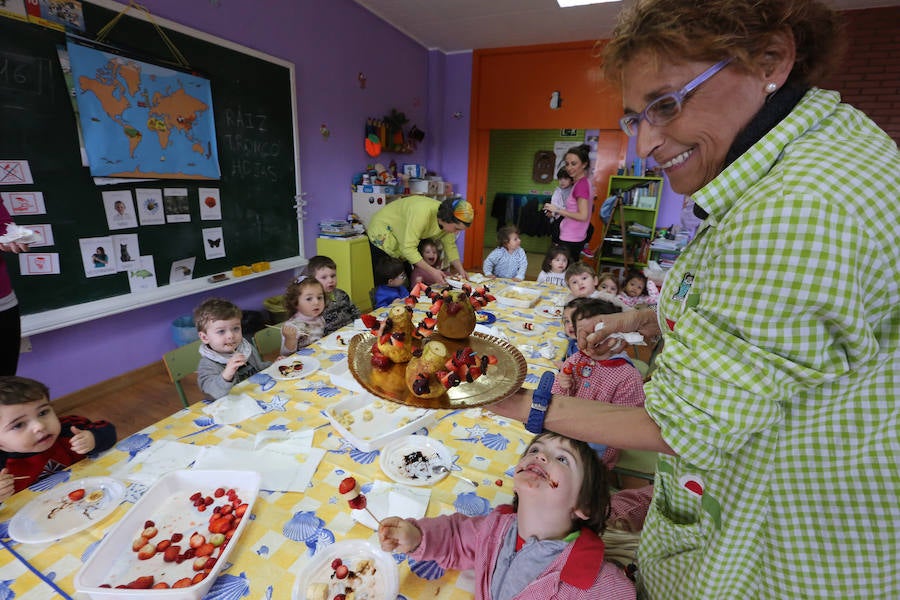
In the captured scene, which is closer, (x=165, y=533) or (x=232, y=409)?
(x=165, y=533)

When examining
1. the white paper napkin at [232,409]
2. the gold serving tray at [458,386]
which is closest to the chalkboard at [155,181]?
the white paper napkin at [232,409]

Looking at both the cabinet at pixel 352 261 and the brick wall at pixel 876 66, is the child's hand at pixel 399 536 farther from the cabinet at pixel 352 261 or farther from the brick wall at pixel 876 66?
the brick wall at pixel 876 66

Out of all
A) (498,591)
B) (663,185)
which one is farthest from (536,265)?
(498,591)

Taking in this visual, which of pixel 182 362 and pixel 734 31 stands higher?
pixel 734 31

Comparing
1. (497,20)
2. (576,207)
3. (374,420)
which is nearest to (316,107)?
(497,20)

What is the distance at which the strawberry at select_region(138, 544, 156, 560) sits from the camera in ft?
3.38

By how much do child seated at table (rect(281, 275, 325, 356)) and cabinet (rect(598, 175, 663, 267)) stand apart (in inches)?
202

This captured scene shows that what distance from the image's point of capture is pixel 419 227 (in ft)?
14.1

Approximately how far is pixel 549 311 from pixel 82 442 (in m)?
2.63

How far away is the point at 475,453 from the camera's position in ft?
4.92

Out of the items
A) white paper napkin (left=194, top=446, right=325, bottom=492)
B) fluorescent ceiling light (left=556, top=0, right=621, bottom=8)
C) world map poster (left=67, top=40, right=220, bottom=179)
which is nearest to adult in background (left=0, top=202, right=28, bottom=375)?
world map poster (left=67, top=40, right=220, bottom=179)

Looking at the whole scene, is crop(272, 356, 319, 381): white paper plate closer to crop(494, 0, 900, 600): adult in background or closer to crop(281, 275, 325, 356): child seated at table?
crop(281, 275, 325, 356): child seated at table

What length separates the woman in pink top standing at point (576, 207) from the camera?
4.77m

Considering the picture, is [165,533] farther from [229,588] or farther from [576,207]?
[576,207]
